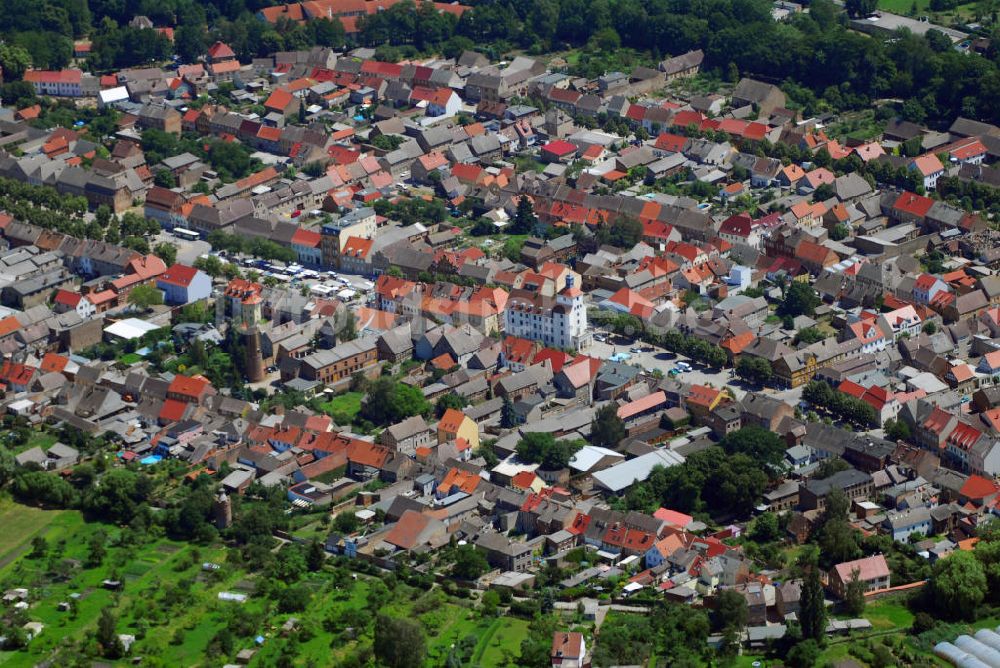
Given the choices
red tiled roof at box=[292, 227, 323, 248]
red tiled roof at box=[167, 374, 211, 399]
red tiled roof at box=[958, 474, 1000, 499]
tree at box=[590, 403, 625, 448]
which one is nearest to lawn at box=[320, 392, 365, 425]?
red tiled roof at box=[167, 374, 211, 399]

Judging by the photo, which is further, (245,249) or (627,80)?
(627,80)

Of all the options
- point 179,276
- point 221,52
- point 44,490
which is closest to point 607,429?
point 44,490

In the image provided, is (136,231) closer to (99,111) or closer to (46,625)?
(99,111)

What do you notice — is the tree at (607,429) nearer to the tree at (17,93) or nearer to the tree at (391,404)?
the tree at (391,404)

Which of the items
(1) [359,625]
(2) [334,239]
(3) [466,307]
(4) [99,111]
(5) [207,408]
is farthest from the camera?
(4) [99,111]

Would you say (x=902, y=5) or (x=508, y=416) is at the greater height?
(x=508, y=416)

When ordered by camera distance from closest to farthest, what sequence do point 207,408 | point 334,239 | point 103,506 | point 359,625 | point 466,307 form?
point 359,625 < point 103,506 < point 207,408 < point 466,307 < point 334,239

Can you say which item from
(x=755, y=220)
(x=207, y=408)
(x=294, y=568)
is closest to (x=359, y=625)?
(x=294, y=568)

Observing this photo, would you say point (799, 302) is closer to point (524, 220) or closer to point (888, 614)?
point (524, 220)
